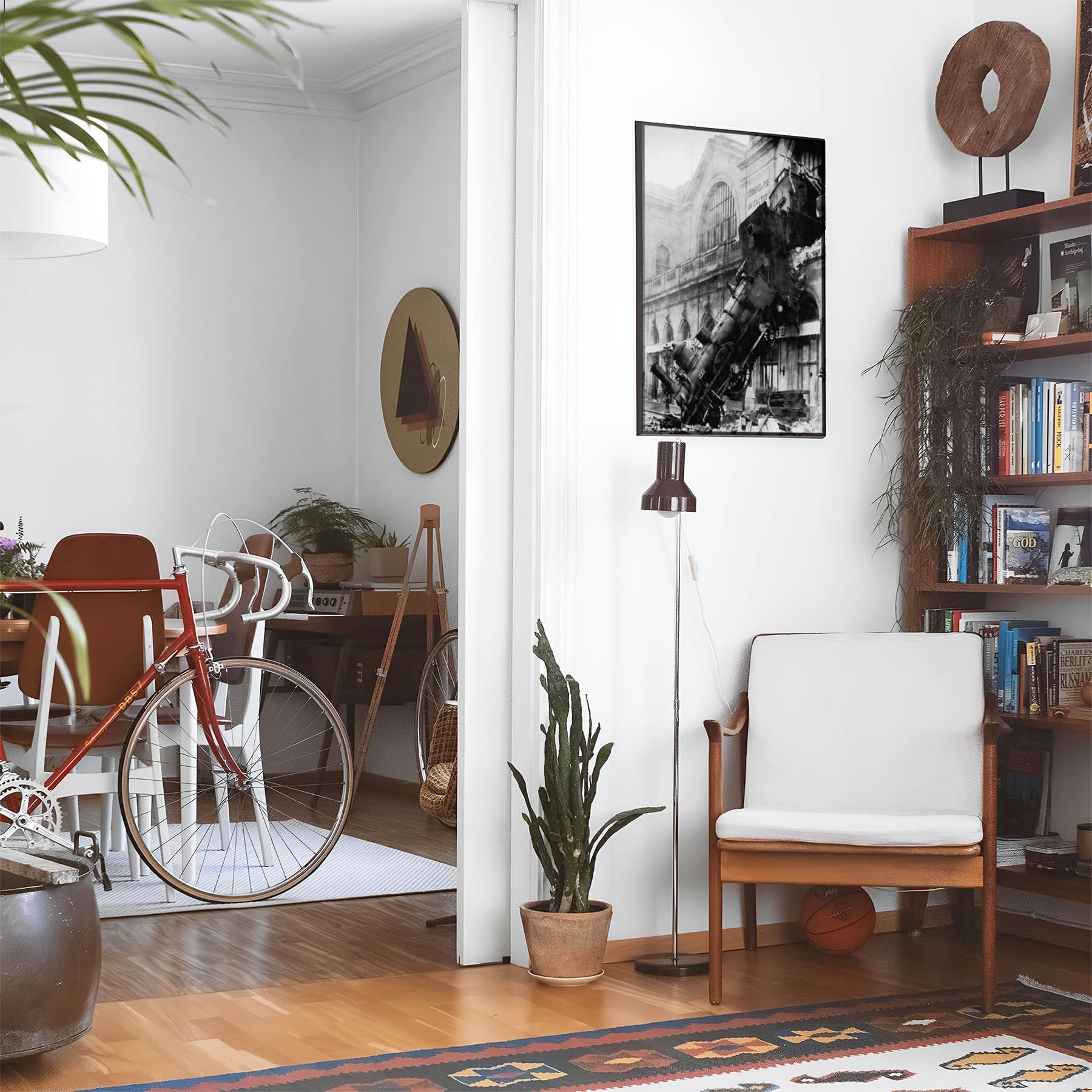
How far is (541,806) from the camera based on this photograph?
11.2ft

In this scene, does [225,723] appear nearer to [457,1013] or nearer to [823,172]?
[457,1013]

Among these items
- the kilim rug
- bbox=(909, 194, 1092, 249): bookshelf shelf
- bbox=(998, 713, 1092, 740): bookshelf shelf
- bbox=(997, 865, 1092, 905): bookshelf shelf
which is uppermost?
bbox=(909, 194, 1092, 249): bookshelf shelf

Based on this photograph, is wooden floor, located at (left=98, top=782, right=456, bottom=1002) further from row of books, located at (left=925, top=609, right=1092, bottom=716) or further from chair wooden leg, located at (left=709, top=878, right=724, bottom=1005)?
row of books, located at (left=925, top=609, right=1092, bottom=716)

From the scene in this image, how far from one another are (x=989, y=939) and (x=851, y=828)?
1.22ft

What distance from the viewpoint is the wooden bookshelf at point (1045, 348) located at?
363 cm

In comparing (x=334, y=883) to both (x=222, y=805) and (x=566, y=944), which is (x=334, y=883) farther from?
(x=566, y=944)

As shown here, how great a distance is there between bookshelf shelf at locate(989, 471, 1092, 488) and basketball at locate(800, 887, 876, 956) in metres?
1.12

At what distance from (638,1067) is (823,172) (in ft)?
7.74

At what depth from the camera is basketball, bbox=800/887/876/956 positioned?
11.8ft

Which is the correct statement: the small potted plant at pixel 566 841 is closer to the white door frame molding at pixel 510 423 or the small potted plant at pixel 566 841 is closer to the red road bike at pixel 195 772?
the white door frame molding at pixel 510 423

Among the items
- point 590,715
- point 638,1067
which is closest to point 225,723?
point 590,715

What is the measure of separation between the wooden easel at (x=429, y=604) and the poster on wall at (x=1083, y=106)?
8.33 ft

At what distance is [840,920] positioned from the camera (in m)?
3.58

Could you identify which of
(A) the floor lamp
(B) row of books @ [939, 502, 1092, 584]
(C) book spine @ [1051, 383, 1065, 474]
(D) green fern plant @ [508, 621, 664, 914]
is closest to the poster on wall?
(C) book spine @ [1051, 383, 1065, 474]
